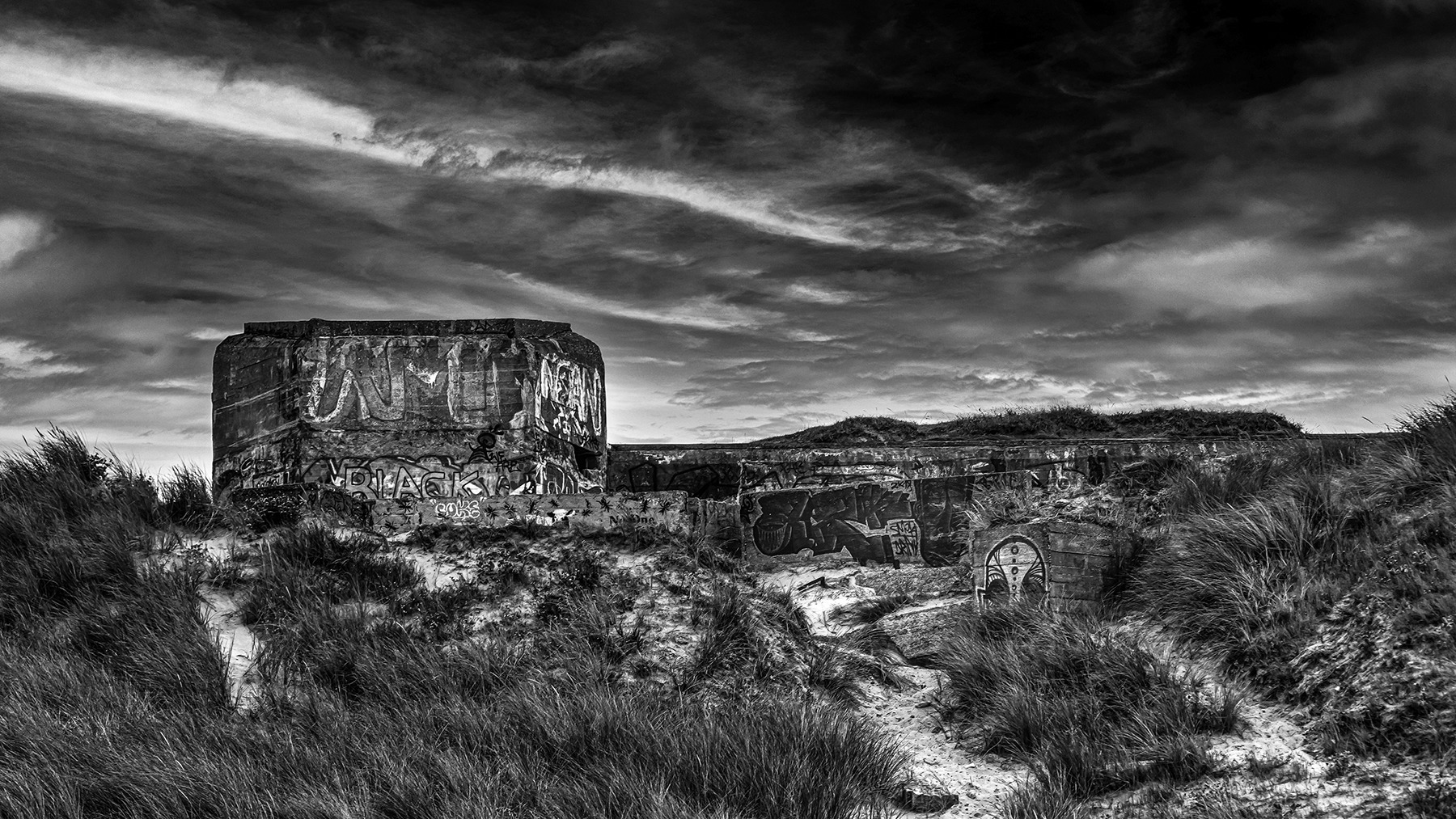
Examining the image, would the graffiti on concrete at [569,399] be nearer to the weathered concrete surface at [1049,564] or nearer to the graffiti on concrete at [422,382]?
the graffiti on concrete at [422,382]

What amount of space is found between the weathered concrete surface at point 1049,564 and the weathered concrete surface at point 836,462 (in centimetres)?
577

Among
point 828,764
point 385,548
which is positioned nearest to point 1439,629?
point 828,764

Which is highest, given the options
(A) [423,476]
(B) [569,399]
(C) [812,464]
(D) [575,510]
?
(B) [569,399]

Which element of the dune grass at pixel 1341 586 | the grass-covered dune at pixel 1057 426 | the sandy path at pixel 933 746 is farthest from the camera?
the grass-covered dune at pixel 1057 426

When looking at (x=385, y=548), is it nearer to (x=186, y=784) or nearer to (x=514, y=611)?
(x=514, y=611)

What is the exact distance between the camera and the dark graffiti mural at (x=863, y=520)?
10430mm

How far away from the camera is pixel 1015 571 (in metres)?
7.00

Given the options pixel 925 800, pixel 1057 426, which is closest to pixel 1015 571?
pixel 925 800

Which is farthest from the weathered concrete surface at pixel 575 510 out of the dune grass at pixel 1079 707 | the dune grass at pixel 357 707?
the dune grass at pixel 1079 707

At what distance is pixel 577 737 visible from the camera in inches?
195

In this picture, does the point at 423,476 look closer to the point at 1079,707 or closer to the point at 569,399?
the point at 569,399

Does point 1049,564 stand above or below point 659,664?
above

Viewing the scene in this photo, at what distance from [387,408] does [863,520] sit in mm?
5233

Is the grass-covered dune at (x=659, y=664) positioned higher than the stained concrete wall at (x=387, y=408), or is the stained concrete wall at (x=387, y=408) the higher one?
the stained concrete wall at (x=387, y=408)
